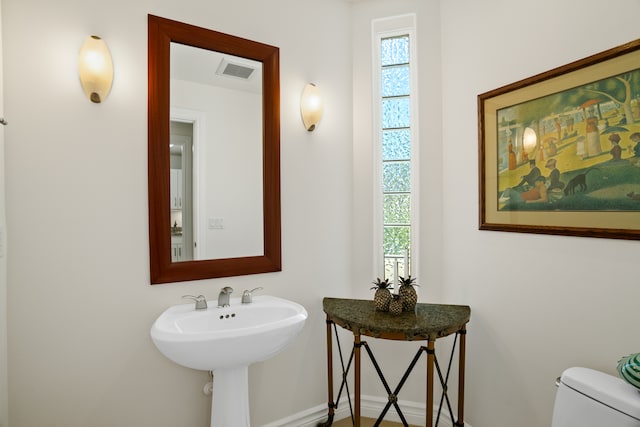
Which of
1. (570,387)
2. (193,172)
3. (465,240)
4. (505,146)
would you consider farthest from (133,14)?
(570,387)

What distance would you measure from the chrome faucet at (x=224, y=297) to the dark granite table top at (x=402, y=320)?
1.81ft

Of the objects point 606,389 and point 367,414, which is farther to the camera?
point 367,414

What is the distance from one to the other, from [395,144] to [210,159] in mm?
1152

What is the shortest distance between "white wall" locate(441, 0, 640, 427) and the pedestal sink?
1028 millimetres

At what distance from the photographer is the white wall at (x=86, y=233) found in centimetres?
140

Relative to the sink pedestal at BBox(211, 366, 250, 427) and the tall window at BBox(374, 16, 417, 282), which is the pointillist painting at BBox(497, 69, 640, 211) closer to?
the tall window at BBox(374, 16, 417, 282)

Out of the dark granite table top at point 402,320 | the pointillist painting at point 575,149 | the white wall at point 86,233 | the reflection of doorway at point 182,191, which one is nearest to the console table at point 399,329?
the dark granite table top at point 402,320

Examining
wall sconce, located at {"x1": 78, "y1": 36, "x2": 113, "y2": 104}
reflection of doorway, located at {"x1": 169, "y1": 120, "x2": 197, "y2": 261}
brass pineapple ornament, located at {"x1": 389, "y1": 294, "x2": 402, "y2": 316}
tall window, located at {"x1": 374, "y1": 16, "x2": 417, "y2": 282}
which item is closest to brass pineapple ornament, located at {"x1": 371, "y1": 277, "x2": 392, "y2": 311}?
brass pineapple ornament, located at {"x1": 389, "y1": 294, "x2": 402, "y2": 316}

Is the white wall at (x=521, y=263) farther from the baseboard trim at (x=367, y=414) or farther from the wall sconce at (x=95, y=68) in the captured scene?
the wall sconce at (x=95, y=68)

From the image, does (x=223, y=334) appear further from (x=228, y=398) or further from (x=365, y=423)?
(x=365, y=423)

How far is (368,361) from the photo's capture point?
2176 mm

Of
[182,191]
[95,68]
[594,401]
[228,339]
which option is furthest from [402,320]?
[95,68]

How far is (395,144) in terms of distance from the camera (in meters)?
2.19

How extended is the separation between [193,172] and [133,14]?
774mm
